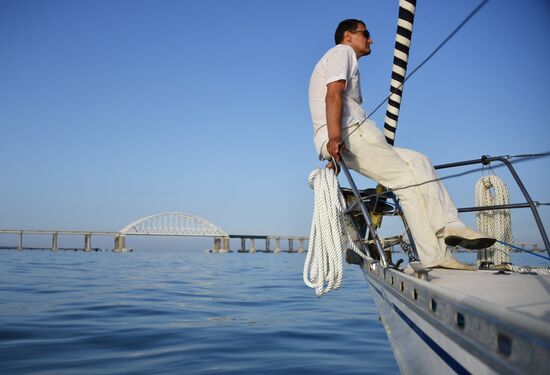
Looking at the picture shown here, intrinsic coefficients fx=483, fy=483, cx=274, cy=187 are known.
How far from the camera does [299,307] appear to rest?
25.9ft

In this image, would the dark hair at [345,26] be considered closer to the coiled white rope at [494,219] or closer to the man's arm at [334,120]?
the man's arm at [334,120]

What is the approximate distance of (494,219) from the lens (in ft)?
14.3

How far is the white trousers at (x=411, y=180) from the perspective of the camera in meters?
3.12

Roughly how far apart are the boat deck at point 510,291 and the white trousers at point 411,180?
46 cm

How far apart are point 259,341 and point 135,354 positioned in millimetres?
1345

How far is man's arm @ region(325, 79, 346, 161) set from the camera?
10.8ft

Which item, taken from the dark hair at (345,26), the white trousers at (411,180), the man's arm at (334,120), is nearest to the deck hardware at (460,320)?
the white trousers at (411,180)

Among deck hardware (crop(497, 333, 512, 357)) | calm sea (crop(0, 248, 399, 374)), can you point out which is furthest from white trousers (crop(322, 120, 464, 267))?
deck hardware (crop(497, 333, 512, 357))

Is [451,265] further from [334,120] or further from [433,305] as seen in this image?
[433,305]

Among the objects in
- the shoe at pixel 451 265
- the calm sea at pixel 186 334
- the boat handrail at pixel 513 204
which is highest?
the boat handrail at pixel 513 204

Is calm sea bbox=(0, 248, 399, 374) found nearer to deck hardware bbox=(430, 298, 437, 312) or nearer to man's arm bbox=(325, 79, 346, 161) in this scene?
man's arm bbox=(325, 79, 346, 161)

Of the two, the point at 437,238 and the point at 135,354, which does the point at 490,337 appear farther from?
the point at 135,354

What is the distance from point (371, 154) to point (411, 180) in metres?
0.33

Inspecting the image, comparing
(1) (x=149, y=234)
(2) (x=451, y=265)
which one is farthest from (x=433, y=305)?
(1) (x=149, y=234)
